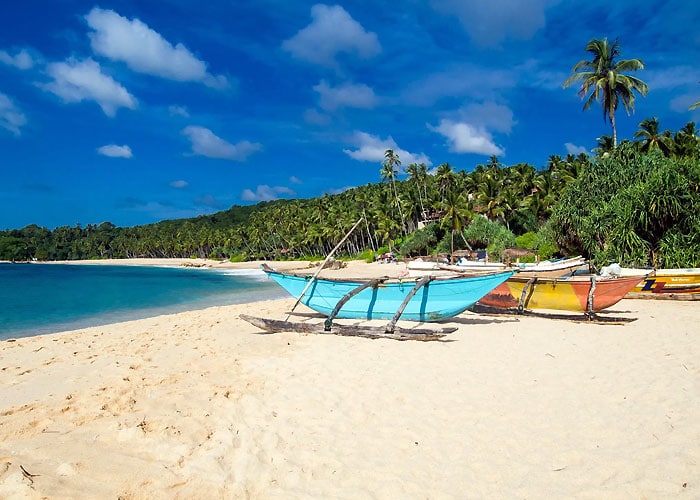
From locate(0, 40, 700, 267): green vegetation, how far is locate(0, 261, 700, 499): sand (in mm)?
11738

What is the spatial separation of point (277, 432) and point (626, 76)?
33.5 m

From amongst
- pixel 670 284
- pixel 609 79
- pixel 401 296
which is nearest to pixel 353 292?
pixel 401 296

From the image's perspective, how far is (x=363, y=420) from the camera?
15.9 ft

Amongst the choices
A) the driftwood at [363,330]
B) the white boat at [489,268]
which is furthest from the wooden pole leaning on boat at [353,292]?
the white boat at [489,268]

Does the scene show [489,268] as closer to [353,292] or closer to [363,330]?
[353,292]

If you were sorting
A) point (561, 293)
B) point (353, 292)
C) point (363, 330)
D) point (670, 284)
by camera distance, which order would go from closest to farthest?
point (363, 330)
point (353, 292)
point (561, 293)
point (670, 284)

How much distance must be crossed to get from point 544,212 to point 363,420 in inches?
1661

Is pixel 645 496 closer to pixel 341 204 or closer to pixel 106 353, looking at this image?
pixel 106 353

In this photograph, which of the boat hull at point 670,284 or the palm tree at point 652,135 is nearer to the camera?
the boat hull at point 670,284

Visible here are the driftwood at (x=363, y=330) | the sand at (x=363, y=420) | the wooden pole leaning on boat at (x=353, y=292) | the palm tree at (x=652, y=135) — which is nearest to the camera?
the sand at (x=363, y=420)

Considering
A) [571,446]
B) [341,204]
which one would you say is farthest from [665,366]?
[341,204]

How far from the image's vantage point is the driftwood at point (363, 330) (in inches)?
326

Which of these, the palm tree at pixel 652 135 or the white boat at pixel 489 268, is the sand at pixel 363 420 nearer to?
the white boat at pixel 489 268

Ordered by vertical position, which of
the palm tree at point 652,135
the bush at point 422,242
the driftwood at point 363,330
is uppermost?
the palm tree at point 652,135
